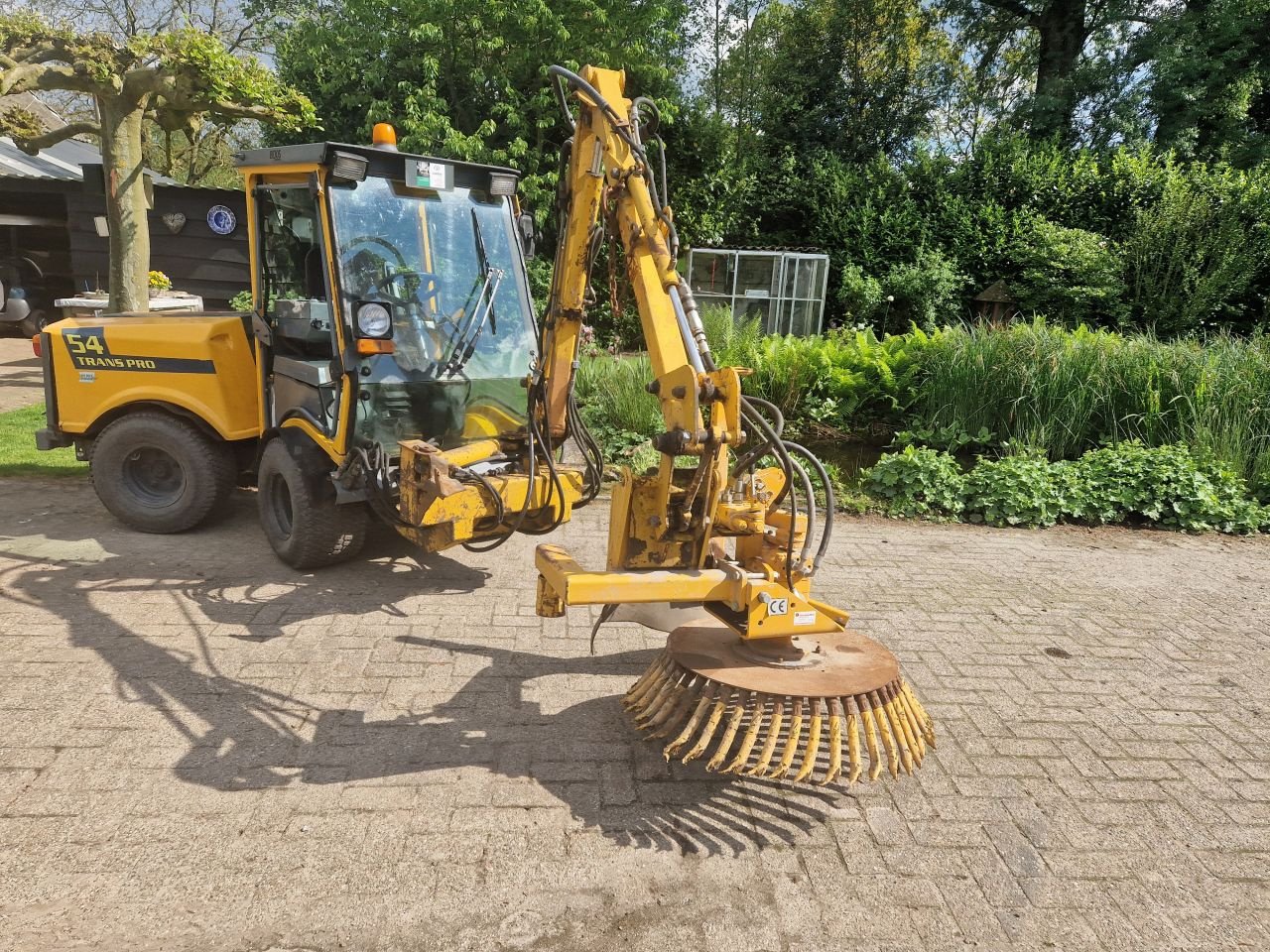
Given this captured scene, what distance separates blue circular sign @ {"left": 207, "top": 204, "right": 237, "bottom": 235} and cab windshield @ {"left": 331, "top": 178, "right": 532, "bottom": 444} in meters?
11.1

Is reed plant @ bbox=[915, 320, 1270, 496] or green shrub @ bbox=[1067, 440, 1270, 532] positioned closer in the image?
green shrub @ bbox=[1067, 440, 1270, 532]

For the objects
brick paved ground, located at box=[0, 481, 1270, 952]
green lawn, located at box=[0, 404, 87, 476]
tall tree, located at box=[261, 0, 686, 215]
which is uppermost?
tall tree, located at box=[261, 0, 686, 215]

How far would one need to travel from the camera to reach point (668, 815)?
3.26m

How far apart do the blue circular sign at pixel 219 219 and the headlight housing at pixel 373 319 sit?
11629 millimetres

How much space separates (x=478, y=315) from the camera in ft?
17.7

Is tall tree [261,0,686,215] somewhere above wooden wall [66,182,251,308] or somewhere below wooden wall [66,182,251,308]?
above

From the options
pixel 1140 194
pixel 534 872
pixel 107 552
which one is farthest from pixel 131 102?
pixel 1140 194

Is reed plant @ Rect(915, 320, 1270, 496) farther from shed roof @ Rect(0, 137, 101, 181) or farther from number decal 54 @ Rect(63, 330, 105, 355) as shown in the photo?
shed roof @ Rect(0, 137, 101, 181)

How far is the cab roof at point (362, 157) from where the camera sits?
15.6ft

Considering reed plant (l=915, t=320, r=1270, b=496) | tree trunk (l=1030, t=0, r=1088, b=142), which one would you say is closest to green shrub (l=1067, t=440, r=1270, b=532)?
reed plant (l=915, t=320, r=1270, b=496)

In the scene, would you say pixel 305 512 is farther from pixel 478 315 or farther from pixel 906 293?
pixel 906 293

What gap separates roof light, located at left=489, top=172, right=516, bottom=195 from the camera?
5.51m

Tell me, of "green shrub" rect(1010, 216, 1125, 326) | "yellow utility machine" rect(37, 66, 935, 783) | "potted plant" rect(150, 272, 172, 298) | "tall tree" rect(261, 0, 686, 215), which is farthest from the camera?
"green shrub" rect(1010, 216, 1125, 326)

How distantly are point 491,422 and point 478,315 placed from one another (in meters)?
0.66
